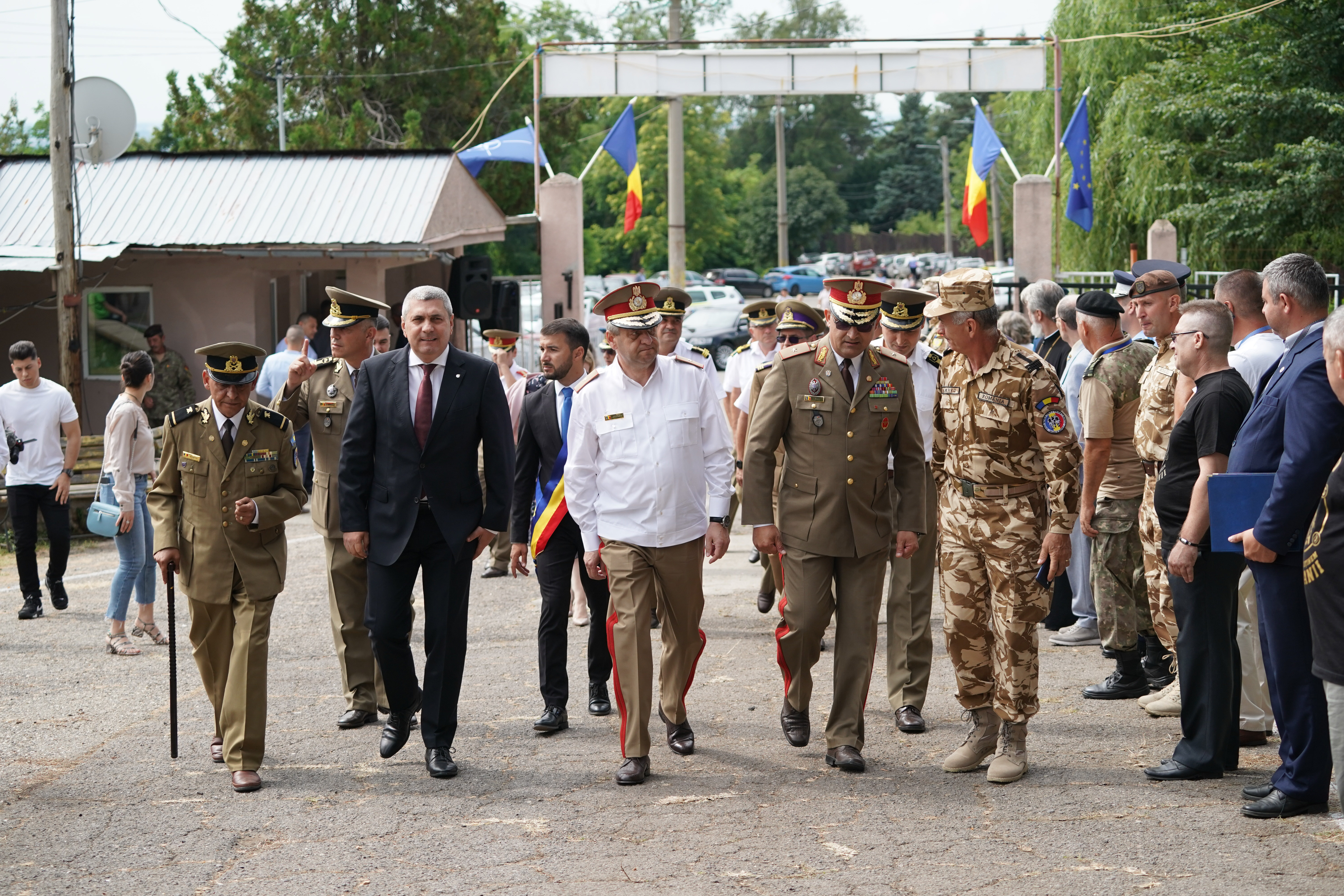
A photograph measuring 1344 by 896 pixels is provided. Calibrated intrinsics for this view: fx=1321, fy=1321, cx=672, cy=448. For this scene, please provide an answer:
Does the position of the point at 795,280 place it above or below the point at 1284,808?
above

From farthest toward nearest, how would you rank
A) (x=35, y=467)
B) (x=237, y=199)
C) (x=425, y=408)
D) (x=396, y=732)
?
(x=237, y=199), (x=35, y=467), (x=396, y=732), (x=425, y=408)

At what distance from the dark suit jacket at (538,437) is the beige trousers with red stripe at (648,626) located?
1.25m

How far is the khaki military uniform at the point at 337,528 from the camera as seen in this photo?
6.82m

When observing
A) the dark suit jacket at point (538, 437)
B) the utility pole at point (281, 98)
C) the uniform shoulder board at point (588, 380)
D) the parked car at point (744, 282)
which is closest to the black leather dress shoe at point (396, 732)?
the dark suit jacket at point (538, 437)

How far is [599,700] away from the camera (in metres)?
7.10

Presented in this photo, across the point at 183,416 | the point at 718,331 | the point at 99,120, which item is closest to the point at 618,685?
the point at 183,416

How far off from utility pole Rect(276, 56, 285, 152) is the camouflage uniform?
91.9 feet

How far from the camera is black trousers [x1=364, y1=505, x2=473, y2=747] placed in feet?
19.9

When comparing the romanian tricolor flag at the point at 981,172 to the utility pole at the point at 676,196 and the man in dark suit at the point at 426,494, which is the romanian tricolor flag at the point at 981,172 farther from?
the man in dark suit at the point at 426,494

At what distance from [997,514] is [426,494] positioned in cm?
255

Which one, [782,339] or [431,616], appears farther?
[782,339]

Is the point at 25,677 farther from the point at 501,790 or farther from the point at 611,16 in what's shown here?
the point at 611,16

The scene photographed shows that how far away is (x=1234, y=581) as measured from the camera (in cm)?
560

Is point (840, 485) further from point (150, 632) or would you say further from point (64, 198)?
point (64, 198)
